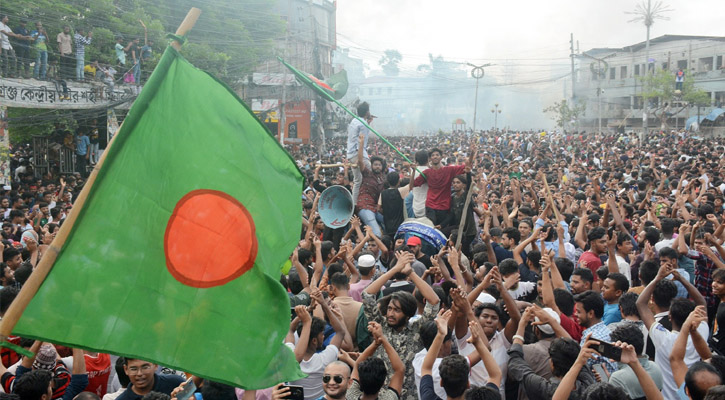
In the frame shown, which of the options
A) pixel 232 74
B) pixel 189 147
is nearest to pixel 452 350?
pixel 189 147

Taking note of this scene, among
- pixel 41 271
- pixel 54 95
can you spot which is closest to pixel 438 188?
pixel 41 271

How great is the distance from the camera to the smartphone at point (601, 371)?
14.2 feet

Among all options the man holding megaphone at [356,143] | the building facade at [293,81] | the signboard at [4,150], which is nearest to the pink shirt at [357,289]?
the man holding megaphone at [356,143]

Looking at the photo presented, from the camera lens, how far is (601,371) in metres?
4.40

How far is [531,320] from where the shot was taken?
4820 mm

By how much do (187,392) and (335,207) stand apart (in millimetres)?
6234

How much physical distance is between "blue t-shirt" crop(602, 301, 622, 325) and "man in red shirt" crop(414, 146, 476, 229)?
3.82 m

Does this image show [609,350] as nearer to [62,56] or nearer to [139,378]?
[139,378]

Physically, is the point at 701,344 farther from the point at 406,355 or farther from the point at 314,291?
the point at 314,291

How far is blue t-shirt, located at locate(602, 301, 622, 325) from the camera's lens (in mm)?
5699

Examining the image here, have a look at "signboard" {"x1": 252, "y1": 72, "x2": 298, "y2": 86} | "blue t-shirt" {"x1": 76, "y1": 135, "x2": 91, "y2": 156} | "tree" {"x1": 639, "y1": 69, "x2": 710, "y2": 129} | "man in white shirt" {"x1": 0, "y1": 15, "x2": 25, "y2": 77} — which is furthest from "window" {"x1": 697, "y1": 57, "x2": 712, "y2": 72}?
"man in white shirt" {"x1": 0, "y1": 15, "x2": 25, "y2": 77}

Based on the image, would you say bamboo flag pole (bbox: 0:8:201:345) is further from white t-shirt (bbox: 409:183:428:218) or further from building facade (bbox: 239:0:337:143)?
building facade (bbox: 239:0:337:143)

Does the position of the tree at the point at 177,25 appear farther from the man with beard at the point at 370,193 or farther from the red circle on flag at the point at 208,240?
the red circle on flag at the point at 208,240

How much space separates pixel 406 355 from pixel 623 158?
756 inches
